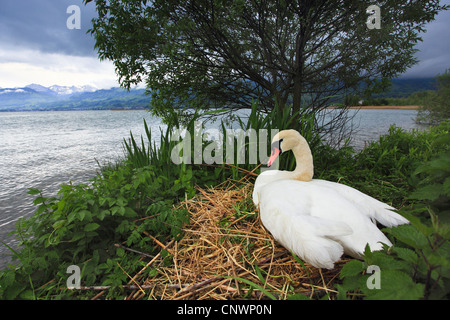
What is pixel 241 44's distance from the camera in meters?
5.73

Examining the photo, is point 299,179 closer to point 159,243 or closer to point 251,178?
point 251,178

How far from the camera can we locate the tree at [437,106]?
19.9 m

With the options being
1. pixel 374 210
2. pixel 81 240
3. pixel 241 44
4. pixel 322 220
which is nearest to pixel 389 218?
pixel 374 210

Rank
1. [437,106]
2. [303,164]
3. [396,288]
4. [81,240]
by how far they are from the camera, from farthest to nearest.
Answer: [437,106] → [303,164] → [81,240] → [396,288]

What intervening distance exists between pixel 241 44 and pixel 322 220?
5.55 m

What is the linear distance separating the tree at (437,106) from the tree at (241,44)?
20809mm

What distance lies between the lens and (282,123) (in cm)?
321

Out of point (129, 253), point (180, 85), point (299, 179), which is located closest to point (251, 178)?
point (299, 179)

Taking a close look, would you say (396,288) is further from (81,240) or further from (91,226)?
(81,240)

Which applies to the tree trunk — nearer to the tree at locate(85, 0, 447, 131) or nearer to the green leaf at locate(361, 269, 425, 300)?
the tree at locate(85, 0, 447, 131)

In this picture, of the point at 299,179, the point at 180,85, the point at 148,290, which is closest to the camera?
the point at 148,290

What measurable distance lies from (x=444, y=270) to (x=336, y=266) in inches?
29.2

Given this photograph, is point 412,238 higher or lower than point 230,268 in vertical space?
higher

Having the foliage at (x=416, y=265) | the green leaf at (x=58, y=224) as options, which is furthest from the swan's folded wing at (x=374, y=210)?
the green leaf at (x=58, y=224)
